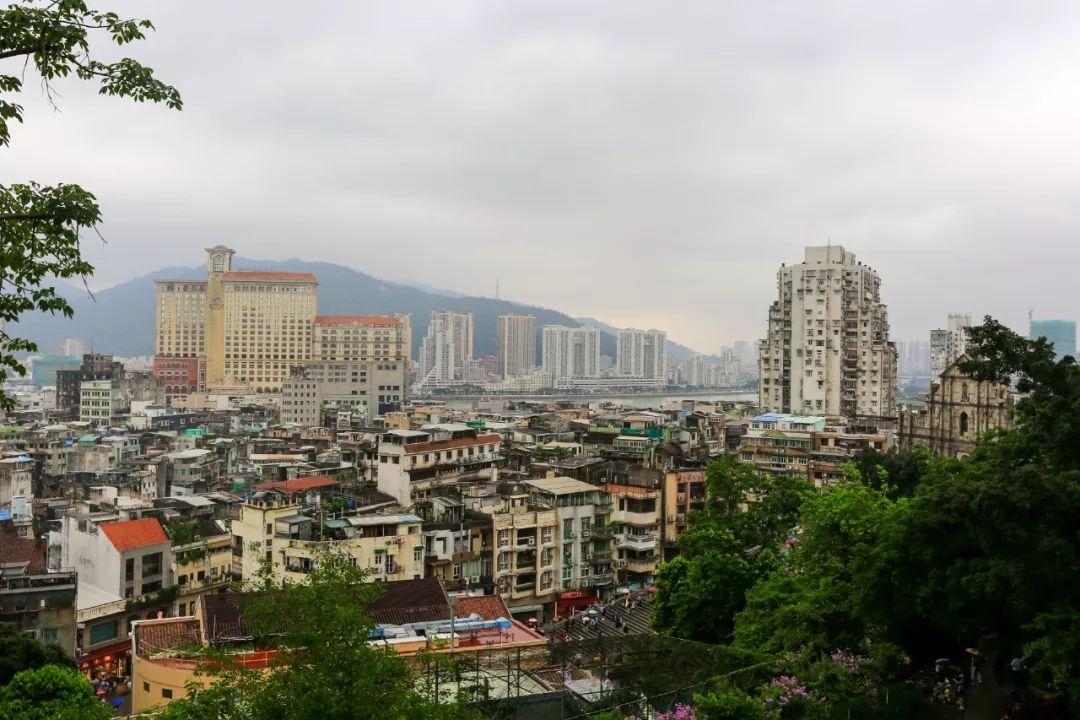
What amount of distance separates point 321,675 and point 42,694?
833cm

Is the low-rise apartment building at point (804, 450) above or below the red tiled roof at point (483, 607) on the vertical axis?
above

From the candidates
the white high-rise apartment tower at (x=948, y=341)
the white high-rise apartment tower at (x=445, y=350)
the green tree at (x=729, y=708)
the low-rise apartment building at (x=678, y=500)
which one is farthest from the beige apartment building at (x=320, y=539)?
the white high-rise apartment tower at (x=445, y=350)

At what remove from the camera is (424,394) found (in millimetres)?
151500

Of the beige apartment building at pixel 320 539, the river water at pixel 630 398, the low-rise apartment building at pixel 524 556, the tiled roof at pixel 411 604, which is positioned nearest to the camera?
the tiled roof at pixel 411 604

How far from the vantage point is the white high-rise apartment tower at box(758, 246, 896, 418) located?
65438mm

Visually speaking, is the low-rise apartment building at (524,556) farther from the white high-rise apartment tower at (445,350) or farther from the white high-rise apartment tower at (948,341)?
the white high-rise apartment tower at (445,350)

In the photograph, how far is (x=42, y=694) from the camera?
14.0 metres

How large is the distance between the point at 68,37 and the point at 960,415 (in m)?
30.5

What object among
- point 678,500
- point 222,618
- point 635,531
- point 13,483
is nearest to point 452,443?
point 635,531

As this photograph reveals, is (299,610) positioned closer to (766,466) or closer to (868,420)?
(766,466)

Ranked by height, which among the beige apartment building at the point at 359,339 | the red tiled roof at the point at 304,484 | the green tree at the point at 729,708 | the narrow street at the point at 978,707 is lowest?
the narrow street at the point at 978,707

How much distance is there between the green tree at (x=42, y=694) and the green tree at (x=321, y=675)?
5.77 meters

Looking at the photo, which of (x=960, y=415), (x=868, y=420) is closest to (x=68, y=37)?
(x=960, y=415)

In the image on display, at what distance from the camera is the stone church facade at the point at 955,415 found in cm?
3005
